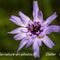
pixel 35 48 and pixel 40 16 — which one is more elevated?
pixel 40 16

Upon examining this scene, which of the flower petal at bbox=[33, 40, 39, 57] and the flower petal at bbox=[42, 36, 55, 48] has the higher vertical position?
the flower petal at bbox=[42, 36, 55, 48]

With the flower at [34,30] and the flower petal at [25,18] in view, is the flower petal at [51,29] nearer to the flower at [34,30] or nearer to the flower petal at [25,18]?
the flower at [34,30]

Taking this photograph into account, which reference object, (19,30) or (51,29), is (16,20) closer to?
(19,30)

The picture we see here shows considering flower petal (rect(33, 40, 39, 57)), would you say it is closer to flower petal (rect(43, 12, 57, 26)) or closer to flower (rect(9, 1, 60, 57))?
flower (rect(9, 1, 60, 57))

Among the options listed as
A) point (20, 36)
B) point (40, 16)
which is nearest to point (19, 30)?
point (20, 36)

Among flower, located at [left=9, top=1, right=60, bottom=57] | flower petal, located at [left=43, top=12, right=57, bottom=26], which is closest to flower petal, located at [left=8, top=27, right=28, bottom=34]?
flower, located at [left=9, top=1, right=60, bottom=57]
